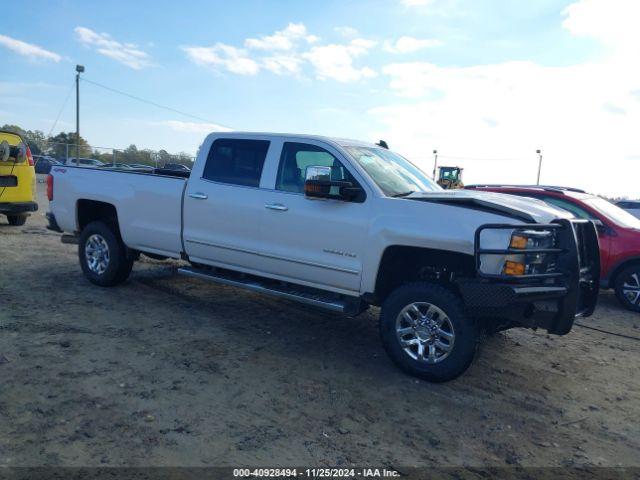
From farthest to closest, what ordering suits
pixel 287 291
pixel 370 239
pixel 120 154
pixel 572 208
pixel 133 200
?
pixel 120 154
pixel 572 208
pixel 133 200
pixel 287 291
pixel 370 239

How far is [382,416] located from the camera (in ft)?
12.3

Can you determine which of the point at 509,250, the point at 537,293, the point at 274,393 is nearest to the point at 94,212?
the point at 274,393

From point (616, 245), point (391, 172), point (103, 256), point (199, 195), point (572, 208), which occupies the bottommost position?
point (103, 256)

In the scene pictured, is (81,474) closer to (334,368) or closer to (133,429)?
(133,429)

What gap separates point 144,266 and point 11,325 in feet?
10.8

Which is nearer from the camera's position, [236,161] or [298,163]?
[298,163]

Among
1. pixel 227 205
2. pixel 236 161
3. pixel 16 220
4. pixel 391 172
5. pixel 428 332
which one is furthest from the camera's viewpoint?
pixel 16 220

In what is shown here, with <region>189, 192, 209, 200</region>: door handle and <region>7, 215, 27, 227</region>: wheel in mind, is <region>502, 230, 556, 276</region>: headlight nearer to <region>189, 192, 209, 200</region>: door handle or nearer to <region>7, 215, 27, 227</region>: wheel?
<region>189, 192, 209, 200</region>: door handle

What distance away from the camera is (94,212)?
716 cm

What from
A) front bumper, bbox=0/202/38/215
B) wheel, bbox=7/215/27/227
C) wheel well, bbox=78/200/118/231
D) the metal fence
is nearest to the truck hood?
wheel well, bbox=78/200/118/231

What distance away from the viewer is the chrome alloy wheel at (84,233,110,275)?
6832 mm

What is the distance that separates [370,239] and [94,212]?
4.34m

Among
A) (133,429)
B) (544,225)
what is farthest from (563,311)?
(133,429)

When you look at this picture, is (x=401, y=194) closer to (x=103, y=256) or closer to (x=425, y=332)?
(x=425, y=332)
